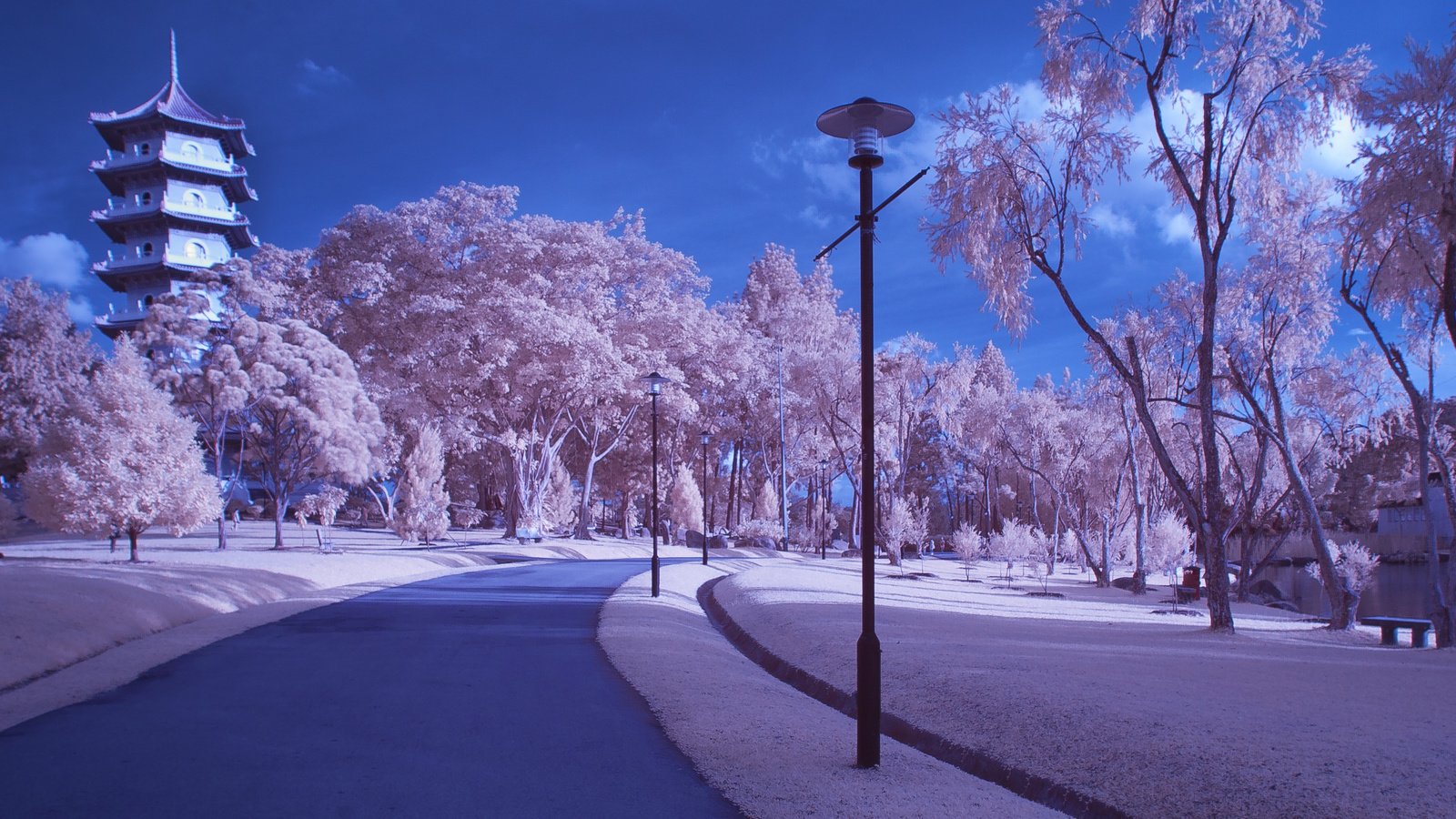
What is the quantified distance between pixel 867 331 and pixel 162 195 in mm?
64172

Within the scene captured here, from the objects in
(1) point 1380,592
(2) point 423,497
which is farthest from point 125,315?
(1) point 1380,592

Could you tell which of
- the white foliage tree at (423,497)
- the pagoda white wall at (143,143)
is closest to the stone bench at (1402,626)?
the white foliage tree at (423,497)

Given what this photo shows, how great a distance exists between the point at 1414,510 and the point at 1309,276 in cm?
5047

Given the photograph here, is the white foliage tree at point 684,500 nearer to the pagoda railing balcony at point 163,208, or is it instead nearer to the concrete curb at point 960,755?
the pagoda railing balcony at point 163,208

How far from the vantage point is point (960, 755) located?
7.19 m

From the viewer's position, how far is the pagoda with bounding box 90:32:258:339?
187ft

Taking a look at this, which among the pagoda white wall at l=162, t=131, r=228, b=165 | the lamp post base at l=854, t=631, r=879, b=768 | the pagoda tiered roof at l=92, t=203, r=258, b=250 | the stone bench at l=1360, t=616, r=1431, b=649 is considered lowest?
the stone bench at l=1360, t=616, r=1431, b=649

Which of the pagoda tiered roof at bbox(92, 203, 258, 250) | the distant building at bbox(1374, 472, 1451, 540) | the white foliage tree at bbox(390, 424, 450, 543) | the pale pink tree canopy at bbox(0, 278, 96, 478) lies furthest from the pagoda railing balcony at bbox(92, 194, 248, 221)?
the distant building at bbox(1374, 472, 1451, 540)

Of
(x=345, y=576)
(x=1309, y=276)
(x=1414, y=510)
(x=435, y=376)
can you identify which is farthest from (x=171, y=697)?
(x=1414, y=510)

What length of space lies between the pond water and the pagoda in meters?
61.0

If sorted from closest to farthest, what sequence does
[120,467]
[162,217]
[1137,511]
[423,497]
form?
[120,467] → [1137,511] → [423,497] → [162,217]

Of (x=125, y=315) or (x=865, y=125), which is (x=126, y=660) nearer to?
(x=865, y=125)

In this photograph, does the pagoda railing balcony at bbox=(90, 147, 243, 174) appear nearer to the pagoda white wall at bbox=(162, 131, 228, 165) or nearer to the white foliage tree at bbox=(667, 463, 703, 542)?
the pagoda white wall at bbox=(162, 131, 228, 165)

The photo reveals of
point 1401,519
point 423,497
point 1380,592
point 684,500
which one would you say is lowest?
point 1380,592
